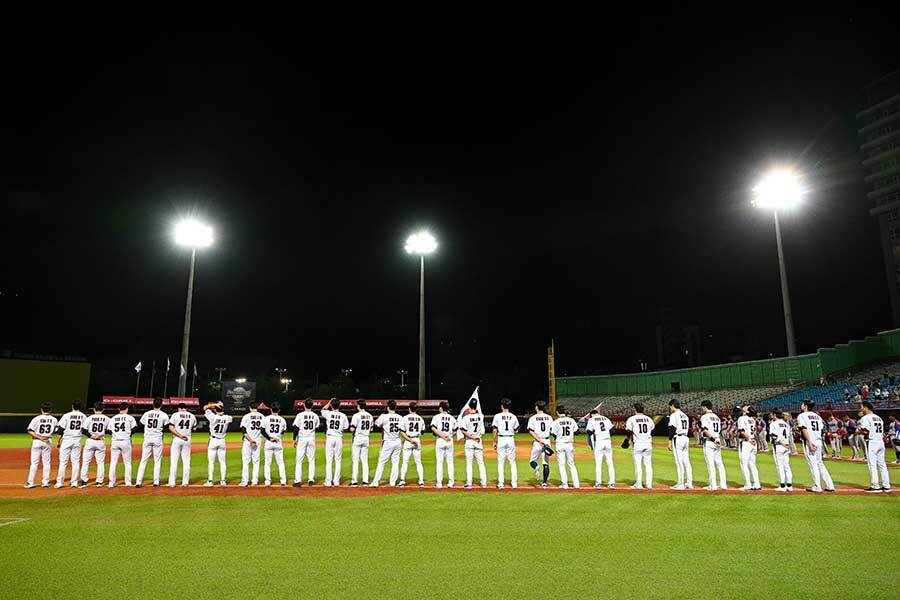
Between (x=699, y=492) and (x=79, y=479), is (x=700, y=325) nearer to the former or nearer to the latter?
(x=699, y=492)

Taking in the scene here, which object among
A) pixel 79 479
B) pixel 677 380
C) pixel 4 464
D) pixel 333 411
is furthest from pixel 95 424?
pixel 677 380

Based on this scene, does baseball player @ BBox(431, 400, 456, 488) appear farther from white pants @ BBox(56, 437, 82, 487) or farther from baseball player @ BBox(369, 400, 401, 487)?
white pants @ BBox(56, 437, 82, 487)

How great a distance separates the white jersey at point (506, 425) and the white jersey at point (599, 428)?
1.96 meters

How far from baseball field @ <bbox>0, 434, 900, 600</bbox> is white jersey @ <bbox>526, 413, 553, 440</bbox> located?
149 centimetres

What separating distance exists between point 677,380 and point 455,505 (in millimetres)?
49066

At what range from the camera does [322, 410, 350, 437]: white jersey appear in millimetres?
13953

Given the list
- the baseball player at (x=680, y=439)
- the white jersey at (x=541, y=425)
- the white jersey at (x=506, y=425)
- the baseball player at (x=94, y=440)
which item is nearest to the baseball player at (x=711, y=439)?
the baseball player at (x=680, y=439)

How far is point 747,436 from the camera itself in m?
13.0

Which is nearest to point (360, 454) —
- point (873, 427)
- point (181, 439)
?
point (181, 439)

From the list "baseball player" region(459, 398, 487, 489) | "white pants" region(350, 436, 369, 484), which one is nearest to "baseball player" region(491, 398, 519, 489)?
"baseball player" region(459, 398, 487, 489)

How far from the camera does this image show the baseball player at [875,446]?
12.6 metres

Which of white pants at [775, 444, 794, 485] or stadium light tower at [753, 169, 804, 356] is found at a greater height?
stadium light tower at [753, 169, 804, 356]

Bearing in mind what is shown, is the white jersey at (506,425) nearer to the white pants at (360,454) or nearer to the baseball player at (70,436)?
the white pants at (360,454)

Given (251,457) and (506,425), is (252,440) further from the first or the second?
(506,425)
